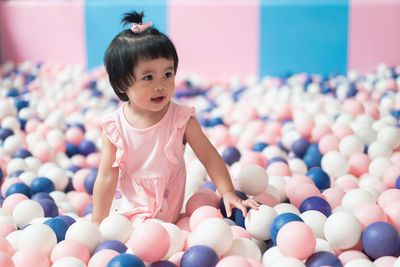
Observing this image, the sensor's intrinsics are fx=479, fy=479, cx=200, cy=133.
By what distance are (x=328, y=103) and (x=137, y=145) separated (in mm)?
1257

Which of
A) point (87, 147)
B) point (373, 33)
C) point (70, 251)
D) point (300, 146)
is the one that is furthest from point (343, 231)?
point (373, 33)

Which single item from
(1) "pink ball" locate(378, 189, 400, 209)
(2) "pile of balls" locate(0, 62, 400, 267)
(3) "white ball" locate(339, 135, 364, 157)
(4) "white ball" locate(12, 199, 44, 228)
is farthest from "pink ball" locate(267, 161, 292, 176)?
(4) "white ball" locate(12, 199, 44, 228)

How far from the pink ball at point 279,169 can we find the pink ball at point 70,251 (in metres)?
0.67

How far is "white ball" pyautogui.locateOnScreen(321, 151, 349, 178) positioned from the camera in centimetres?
144

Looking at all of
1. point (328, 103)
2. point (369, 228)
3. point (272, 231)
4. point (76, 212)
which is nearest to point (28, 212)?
point (76, 212)

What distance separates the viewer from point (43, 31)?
3281mm

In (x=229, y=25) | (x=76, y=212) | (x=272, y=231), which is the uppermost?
(x=229, y=25)

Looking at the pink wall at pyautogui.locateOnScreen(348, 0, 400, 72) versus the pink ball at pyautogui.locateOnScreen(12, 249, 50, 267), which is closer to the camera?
the pink ball at pyautogui.locateOnScreen(12, 249, 50, 267)

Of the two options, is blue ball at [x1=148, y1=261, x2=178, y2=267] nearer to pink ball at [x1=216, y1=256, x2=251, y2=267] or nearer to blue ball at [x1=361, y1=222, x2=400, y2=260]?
pink ball at [x1=216, y1=256, x2=251, y2=267]

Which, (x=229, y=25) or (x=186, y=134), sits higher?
(x=229, y=25)

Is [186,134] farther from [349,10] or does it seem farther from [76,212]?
[349,10]

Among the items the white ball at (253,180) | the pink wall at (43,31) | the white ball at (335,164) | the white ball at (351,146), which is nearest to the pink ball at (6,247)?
the white ball at (253,180)

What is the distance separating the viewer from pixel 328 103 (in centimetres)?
214

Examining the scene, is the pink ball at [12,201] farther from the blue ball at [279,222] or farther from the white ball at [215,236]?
the blue ball at [279,222]
